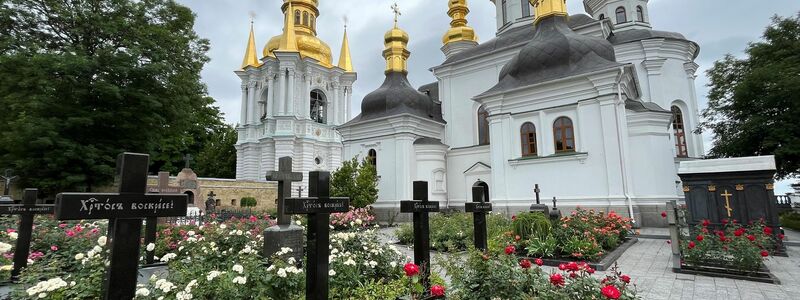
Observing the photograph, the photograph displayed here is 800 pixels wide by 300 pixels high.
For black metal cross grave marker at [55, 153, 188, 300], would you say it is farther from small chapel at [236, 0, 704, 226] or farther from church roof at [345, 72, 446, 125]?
church roof at [345, 72, 446, 125]

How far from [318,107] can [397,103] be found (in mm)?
17133

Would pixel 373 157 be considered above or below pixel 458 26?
below

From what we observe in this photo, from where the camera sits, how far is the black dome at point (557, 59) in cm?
1512

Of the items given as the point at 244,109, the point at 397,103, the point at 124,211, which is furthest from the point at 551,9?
the point at 244,109

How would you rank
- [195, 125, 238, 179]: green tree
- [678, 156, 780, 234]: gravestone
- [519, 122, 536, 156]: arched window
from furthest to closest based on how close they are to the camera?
[195, 125, 238, 179]: green tree, [519, 122, 536, 156]: arched window, [678, 156, 780, 234]: gravestone

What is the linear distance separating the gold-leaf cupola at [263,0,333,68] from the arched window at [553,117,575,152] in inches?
1016

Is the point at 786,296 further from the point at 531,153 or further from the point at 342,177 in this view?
the point at 342,177

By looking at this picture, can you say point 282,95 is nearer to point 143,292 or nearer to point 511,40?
point 511,40

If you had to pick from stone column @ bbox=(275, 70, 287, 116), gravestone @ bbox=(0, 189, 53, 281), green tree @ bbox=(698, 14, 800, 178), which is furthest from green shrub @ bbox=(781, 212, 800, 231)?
stone column @ bbox=(275, 70, 287, 116)

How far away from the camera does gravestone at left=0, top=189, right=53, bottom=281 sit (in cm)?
558

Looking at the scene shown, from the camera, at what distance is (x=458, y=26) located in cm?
2895

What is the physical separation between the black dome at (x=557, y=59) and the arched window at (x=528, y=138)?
178cm

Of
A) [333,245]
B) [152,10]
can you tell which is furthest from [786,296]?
[152,10]

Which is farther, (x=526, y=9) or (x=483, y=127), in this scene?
(x=526, y=9)
